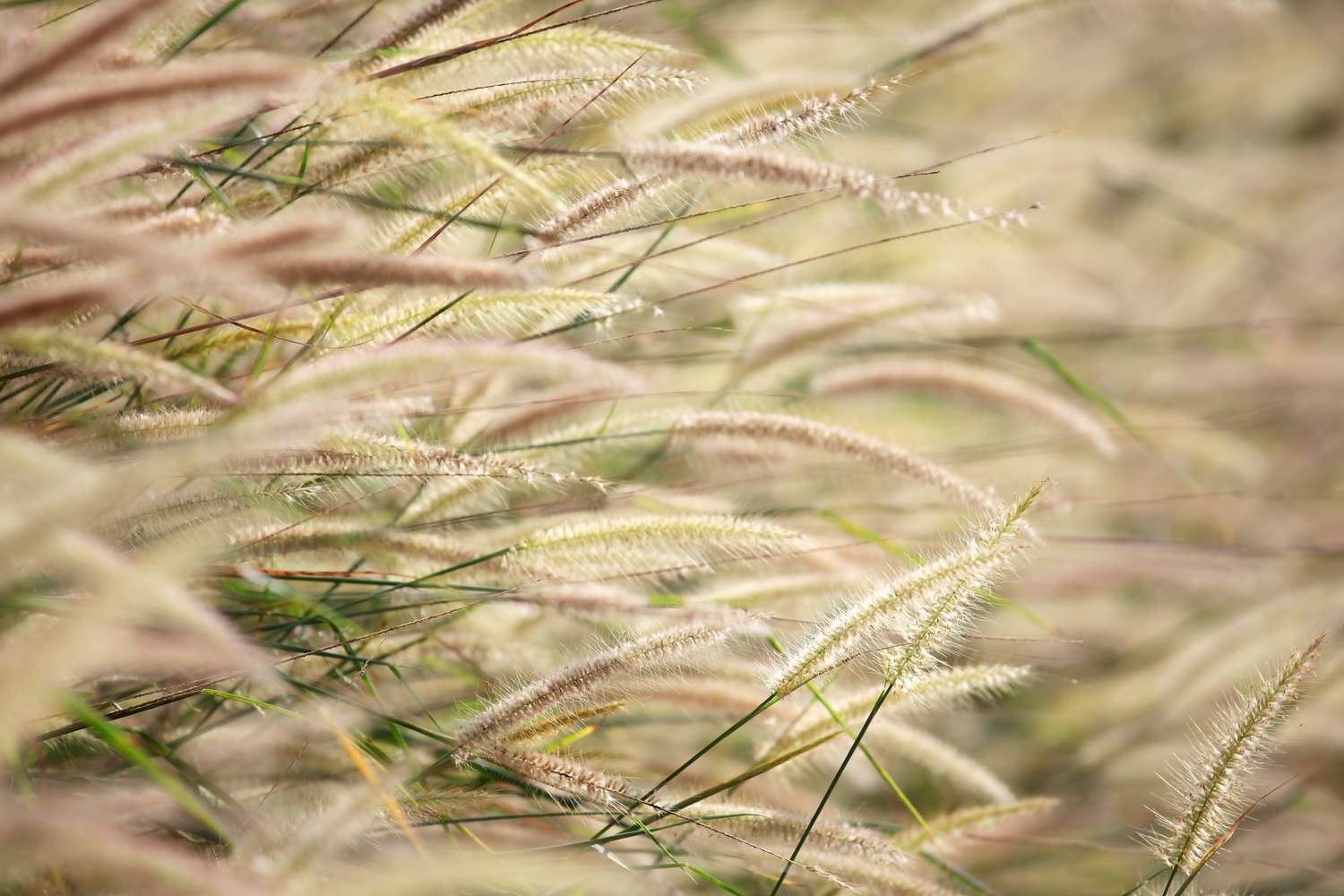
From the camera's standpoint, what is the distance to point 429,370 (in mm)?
747

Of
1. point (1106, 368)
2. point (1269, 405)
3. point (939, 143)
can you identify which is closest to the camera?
point (1269, 405)

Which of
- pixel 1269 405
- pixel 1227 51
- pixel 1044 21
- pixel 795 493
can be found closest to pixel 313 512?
pixel 795 493

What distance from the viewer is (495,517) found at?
1.44 metres

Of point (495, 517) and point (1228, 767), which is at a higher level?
point (1228, 767)

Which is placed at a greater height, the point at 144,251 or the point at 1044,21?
the point at 1044,21

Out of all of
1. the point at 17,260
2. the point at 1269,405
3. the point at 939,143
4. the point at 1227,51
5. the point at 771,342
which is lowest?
the point at 17,260

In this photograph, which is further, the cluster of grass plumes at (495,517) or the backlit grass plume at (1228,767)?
the backlit grass plume at (1228,767)

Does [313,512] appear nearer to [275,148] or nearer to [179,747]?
[179,747]

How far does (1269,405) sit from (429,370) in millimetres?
2377

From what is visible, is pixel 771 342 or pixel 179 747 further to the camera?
pixel 771 342

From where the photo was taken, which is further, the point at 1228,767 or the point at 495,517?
the point at 495,517

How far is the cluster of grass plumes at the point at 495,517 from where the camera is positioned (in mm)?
750

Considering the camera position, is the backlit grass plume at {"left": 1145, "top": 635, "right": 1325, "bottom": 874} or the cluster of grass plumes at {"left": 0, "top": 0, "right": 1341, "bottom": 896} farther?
the backlit grass plume at {"left": 1145, "top": 635, "right": 1325, "bottom": 874}

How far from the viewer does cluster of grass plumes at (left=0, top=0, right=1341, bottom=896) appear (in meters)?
0.75
